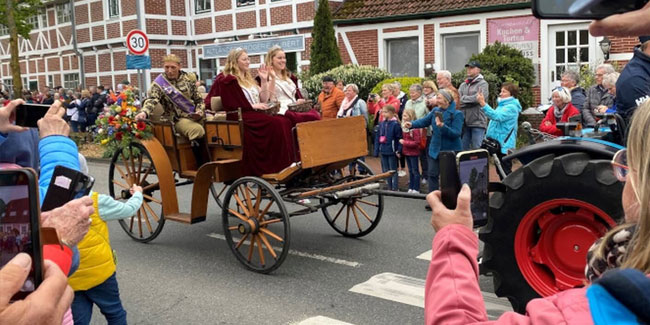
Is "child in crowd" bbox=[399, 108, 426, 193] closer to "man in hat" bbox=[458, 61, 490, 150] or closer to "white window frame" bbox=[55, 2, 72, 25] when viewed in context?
"man in hat" bbox=[458, 61, 490, 150]

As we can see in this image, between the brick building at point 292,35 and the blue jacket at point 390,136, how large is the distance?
735 centimetres

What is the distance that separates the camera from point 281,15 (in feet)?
73.0

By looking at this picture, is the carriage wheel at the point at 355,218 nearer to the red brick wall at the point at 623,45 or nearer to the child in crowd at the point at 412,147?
the child in crowd at the point at 412,147

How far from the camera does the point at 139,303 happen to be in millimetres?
5289

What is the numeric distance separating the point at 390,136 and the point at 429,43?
30.2 ft

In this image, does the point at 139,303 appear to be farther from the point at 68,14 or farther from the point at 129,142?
the point at 68,14

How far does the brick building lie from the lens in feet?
52.3

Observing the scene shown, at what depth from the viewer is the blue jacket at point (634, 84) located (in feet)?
13.6

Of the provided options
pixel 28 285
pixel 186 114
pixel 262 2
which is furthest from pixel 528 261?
pixel 262 2

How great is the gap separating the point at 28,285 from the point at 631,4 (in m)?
1.44

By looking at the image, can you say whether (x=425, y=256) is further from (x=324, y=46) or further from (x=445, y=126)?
(x=324, y=46)

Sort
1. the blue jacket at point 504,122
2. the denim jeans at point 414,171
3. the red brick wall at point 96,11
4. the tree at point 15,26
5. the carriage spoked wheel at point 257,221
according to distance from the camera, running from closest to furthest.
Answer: the carriage spoked wheel at point 257,221 < the blue jacket at point 504,122 < the denim jeans at point 414,171 < the tree at point 15,26 < the red brick wall at point 96,11

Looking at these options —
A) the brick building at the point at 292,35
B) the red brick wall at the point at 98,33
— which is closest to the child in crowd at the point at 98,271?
the brick building at the point at 292,35

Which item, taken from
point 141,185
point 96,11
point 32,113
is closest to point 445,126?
point 141,185
